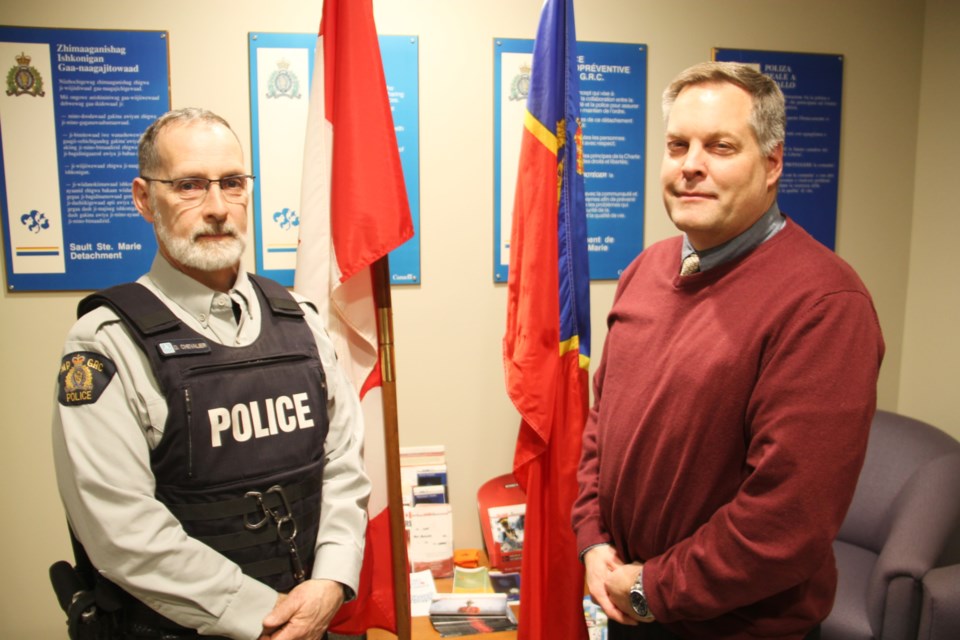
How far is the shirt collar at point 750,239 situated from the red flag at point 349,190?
896 millimetres

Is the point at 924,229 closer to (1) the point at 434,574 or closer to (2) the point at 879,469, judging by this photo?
(2) the point at 879,469

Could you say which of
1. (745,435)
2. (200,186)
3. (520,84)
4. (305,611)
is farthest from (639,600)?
(520,84)

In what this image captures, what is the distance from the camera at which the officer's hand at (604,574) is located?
137 cm

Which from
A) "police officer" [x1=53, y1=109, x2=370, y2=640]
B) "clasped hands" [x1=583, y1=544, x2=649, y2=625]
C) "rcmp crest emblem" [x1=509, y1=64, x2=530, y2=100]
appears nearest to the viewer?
"police officer" [x1=53, y1=109, x2=370, y2=640]

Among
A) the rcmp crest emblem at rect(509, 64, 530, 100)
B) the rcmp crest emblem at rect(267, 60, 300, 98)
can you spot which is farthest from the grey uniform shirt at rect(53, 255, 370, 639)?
the rcmp crest emblem at rect(509, 64, 530, 100)

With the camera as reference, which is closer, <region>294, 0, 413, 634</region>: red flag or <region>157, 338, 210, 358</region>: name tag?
<region>157, 338, 210, 358</region>: name tag

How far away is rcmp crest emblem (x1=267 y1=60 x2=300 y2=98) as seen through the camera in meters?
2.13

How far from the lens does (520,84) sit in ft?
7.48

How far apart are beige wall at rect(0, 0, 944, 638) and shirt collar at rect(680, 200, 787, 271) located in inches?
45.7

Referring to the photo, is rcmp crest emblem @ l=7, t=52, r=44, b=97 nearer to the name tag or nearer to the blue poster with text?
the blue poster with text

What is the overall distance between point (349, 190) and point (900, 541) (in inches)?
77.8

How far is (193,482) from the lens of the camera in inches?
49.2

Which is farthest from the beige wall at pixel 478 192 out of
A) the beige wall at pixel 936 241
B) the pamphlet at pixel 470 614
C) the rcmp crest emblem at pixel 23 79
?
the pamphlet at pixel 470 614

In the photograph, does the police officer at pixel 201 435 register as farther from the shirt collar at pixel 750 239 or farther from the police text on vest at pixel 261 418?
the shirt collar at pixel 750 239
